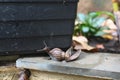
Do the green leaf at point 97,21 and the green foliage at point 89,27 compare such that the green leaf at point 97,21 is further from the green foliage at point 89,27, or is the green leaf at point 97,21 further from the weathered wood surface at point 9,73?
the weathered wood surface at point 9,73

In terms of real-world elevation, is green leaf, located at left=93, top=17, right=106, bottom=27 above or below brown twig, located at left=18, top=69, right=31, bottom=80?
above

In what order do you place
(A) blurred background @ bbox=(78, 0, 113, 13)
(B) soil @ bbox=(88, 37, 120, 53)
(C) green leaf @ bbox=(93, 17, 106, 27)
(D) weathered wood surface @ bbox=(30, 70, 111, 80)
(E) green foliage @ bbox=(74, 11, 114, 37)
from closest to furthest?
(D) weathered wood surface @ bbox=(30, 70, 111, 80), (B) soil @ bbox=(88, 37, 120, 53), (E) green foliage @ bbox=(74, 11, 114, 37), (C) green leaf @ bbox=(93, 17, 106, 27), (A) blurred background @ bbox=(78, 0, 113, 13)

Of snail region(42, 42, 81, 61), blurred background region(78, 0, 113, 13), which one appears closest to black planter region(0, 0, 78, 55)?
snail region(42, 42, 81, 61)

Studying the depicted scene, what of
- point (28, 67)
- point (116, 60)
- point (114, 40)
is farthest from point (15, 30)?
point (114, 40)

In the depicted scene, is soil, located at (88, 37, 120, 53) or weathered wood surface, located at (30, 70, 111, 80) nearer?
weathered wood surface, located at (30, 70, 111, 80)

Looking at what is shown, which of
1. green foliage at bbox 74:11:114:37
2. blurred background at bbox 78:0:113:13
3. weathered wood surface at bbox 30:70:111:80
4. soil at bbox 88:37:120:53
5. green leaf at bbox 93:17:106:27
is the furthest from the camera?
blurred background at bbox 78:0:113:13

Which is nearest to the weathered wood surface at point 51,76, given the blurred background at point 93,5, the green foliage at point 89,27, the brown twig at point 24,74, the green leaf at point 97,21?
the brown twig at point 24,74

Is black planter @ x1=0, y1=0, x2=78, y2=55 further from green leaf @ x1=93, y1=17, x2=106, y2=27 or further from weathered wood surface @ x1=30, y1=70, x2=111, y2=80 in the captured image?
green leaf @ x1=93, y1=17, x2=106, y2=27

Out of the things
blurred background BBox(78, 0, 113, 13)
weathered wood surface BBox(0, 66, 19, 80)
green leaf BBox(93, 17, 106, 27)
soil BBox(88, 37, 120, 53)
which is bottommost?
soil BBox(88, 37, 120, 53)

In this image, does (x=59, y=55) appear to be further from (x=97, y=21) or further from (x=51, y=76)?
(x=97, y=21)
